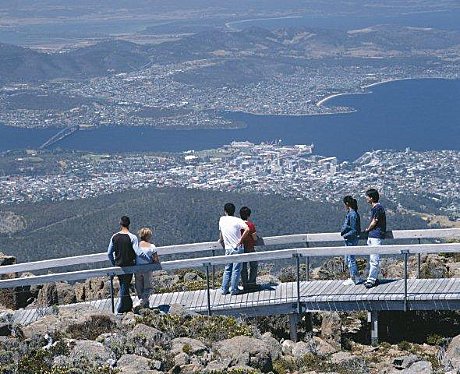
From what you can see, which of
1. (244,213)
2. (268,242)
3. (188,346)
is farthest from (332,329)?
(188,346)

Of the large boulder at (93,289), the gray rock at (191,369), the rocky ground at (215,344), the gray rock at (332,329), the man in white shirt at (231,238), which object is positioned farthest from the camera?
the large boulder at (93,289)

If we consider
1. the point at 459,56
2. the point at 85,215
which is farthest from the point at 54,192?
the point at 459,56

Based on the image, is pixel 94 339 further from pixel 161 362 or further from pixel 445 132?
pixel 445 132

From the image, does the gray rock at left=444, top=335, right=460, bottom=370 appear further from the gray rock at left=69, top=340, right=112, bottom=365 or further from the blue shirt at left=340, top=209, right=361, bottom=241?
the gray rock at left=69, top=340, right=112, bottom=365

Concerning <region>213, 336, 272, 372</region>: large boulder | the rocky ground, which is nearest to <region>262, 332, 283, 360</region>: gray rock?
the rocky ground

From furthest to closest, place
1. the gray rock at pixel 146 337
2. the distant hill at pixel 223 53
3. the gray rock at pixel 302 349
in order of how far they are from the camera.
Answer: the distant hill at pixel 223 53
the gray rock at pixel 302 349
the gray rock at pixel 146 337

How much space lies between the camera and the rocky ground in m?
9.21

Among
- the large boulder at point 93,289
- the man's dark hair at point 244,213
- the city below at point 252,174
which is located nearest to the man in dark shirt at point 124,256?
the man's dark hair at point 244,213

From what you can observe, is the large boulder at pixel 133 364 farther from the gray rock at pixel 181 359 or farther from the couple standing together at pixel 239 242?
the couple standing together at pixel 239 242

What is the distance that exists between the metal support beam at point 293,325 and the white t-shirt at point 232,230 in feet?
4.12

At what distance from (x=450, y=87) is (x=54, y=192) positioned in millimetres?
85730

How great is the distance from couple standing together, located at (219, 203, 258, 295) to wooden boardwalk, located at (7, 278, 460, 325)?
0.15 m

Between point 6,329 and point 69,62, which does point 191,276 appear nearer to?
point 6,329

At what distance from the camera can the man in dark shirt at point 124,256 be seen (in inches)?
477
